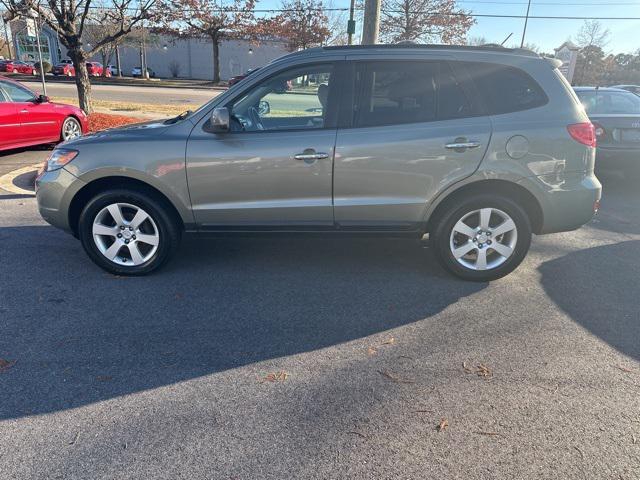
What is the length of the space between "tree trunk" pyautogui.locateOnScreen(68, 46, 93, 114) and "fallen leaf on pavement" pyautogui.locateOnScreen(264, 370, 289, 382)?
11.0 metres

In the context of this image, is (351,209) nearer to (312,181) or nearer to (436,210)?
(312,181)

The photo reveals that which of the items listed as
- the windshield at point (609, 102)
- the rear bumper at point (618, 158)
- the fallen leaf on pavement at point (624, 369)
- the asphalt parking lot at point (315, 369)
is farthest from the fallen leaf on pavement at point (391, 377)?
the windshield at point (609, 102)

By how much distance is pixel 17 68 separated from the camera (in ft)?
159

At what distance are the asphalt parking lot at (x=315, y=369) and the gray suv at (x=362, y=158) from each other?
511 mm

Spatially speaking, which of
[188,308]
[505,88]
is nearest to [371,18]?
[505,88]

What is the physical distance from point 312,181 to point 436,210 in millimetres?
1110

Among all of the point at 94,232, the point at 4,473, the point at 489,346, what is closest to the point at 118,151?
the point at 94,232

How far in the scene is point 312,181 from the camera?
409cm

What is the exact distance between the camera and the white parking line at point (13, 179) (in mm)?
7102

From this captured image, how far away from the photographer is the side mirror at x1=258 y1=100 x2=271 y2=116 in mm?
4207

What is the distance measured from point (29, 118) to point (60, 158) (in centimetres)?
620

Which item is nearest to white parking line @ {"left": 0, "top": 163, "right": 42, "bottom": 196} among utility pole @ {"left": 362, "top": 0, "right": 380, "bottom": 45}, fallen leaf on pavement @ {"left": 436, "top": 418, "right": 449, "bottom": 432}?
utility pole @ {"left": 362, "top": 0, "right": 380, "bottom": 45}

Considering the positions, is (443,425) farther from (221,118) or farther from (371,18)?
(371,18)

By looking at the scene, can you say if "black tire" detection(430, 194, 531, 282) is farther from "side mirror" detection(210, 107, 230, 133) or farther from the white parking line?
the white parking line
